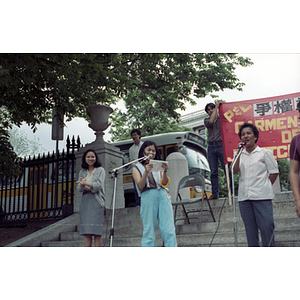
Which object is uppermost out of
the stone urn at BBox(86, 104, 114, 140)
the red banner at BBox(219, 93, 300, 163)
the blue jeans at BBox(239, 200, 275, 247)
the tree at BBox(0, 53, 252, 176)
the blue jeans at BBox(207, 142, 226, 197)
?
the tree at BBox(0, 53, 252, 176)

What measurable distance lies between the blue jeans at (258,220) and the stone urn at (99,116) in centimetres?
414

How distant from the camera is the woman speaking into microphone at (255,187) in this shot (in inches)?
163

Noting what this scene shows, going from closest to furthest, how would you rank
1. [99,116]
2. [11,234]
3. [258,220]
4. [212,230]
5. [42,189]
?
1. [258,220]
2. [212,230]
3. [11,234]
4. [99,116]
5. [42,189]

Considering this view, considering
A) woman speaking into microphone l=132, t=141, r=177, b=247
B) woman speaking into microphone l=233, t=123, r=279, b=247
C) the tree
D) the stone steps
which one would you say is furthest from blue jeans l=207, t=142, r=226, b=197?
woman speaking into microphone l=132, t=141, r=177, b=247

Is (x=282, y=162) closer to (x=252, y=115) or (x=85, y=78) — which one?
(x=252, y=115)

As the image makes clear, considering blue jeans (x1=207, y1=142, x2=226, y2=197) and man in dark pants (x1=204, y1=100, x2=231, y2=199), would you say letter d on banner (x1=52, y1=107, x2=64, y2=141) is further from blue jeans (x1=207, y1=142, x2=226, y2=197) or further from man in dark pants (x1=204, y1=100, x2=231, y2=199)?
blue jeans (x1=207, y1=142, x2=226, y2=197)

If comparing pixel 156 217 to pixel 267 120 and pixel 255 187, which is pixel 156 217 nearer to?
pixel 255 187

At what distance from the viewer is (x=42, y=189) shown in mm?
8641

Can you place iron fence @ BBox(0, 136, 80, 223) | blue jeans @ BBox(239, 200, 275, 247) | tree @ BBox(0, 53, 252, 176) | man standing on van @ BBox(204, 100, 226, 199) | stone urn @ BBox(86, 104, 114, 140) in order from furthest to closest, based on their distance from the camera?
iron fence @ BBox(0, 136, 80, 223) → stone urn @ BBox(86, 104, 114, 140) → man standing on van @ BBox(204, 100, 226, 199) → tree @ BBox(0, 53, 252, 176) → blue jeans @ BBox(239, 200, 275, 247)

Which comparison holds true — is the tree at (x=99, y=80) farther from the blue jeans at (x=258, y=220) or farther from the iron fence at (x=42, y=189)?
the blue jeans at (x=258, y=220)

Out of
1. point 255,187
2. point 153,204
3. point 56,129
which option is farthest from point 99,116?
point 255,187

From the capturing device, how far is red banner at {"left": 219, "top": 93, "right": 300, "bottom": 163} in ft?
19.8

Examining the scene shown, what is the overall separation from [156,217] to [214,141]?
2552mm

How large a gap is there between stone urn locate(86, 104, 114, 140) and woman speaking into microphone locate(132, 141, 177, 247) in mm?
3089
